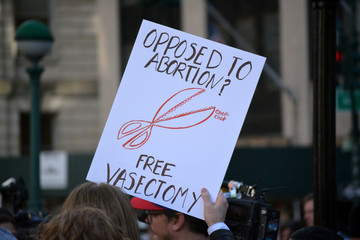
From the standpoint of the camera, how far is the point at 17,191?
6363 mm

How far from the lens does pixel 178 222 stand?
4008 millimetres

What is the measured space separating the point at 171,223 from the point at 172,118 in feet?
1.71

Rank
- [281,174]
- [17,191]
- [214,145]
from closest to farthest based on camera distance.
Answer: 1. [214,145]
2. [17,191]
3. [281,174]

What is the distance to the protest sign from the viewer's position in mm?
3869

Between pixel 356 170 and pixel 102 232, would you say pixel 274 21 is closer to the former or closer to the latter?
pixel 356 170

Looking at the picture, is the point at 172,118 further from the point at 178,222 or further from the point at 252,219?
the point at 252,219

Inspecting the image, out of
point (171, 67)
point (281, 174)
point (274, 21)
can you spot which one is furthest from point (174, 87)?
point (274, 21)

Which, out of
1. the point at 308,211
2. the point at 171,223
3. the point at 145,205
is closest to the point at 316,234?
the point at 171,223

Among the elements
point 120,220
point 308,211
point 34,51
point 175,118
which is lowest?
point 308,211

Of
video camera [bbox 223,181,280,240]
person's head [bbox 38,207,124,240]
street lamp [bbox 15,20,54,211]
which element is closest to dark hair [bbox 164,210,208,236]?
video camera [bbox 223,181,280,240]

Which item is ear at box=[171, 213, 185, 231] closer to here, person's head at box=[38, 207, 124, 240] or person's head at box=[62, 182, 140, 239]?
person's head at box=[62, 182, 140, 239]

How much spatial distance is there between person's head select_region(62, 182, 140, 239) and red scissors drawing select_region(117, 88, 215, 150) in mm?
635

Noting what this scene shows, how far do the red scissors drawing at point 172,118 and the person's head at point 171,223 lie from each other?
358 mm

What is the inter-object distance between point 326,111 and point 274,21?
57.2 feet
